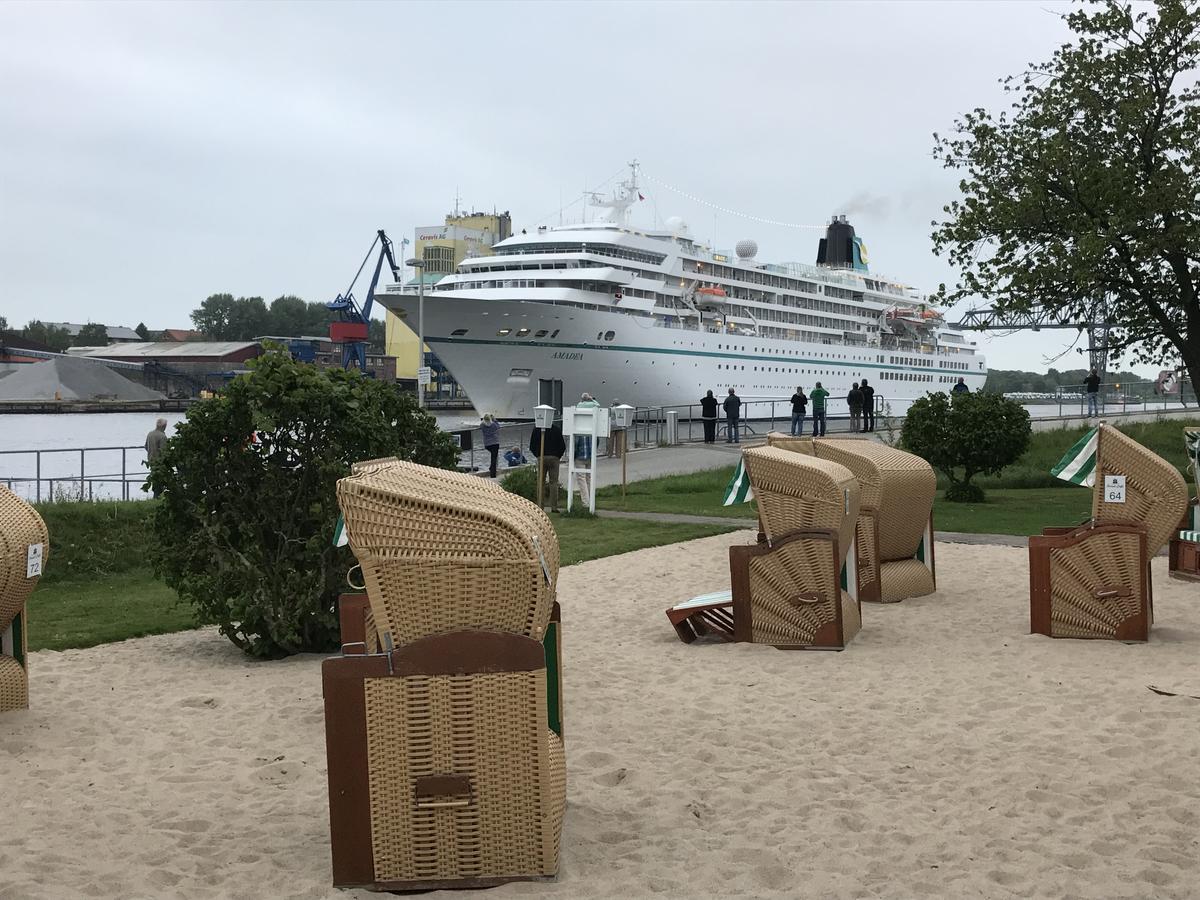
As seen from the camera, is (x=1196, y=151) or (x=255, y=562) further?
(x=1196, y=151)

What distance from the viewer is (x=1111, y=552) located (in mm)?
7930

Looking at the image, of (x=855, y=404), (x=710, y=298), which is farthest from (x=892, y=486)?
(x=710, y=298)

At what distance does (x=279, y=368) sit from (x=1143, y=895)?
564 cm

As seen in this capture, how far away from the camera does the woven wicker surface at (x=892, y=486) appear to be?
940 centimetres

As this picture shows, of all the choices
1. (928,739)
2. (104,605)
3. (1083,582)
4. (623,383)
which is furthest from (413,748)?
(623,383)

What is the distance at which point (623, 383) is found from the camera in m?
51.9

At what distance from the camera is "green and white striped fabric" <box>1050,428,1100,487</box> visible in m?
8.18

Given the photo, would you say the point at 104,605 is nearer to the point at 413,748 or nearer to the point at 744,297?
the point at 413,748

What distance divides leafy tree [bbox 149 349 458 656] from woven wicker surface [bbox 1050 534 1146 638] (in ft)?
14.6

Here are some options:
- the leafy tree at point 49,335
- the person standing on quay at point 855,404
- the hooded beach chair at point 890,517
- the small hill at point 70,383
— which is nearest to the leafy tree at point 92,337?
the leafy tree at point 49,335

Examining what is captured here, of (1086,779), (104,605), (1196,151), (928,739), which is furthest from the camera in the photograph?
(1196,151)

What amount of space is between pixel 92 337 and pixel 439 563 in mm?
143263

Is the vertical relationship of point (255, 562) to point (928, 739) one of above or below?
above

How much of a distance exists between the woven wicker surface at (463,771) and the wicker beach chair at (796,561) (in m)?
4.09
